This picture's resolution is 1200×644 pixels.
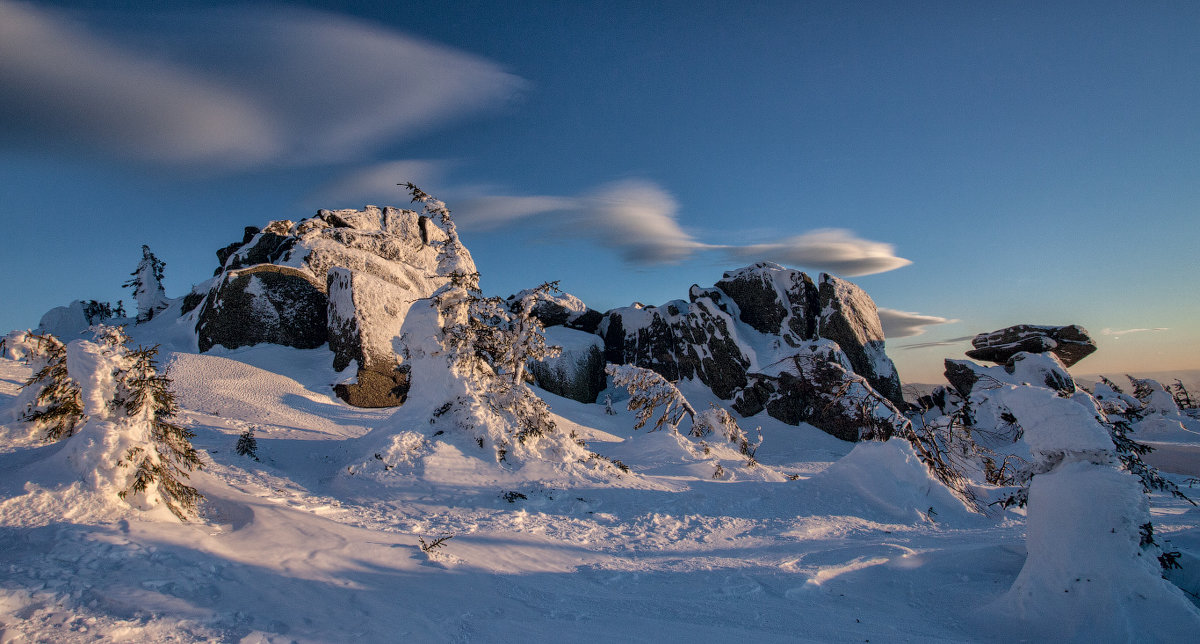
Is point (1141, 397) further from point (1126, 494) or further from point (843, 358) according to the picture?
point (1126, 494)

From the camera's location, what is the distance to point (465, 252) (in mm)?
11555

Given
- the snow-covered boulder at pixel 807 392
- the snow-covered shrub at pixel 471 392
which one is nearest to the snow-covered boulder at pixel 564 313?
the snow-covered boulder at pixel 807 392

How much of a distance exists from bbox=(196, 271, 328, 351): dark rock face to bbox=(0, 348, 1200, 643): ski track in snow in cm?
797

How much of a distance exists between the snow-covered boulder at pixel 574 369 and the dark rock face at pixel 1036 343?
21.8 meters

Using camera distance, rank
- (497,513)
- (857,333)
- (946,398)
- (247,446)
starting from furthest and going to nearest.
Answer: (857,333)
(946,398)
(247,446)
(497,513)

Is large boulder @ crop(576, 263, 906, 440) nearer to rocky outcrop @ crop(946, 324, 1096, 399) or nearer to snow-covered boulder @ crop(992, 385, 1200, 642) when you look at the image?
rocky outcrop @ crop(946, 324, 1096, 399)

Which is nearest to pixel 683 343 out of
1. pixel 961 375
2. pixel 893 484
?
pixel 961 375

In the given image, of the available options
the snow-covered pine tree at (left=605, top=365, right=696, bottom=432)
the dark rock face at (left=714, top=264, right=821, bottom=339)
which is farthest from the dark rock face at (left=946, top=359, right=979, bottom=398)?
the snow-covered pine tree at (left=605, top=365, right=696, bottom=432)

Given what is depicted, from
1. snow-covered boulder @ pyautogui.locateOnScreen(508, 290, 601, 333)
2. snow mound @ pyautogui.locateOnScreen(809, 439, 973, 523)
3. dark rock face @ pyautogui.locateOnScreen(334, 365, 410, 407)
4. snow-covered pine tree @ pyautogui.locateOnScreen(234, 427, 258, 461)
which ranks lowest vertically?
snow mound @ pyautogui.locateOnScreen(809, 439, 973, 523)

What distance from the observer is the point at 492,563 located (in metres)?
5.85

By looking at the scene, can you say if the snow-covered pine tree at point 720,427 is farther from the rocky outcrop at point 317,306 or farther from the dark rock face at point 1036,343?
the dark rock face at point 1036,343

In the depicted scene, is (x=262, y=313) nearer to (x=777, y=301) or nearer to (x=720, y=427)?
(x=720, y=427)

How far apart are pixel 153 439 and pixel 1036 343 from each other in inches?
1396

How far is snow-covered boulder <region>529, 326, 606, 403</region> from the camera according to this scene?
23250mm
